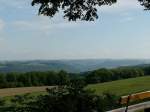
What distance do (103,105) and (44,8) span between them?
12.6 feet

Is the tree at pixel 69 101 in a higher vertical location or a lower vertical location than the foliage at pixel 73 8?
lower


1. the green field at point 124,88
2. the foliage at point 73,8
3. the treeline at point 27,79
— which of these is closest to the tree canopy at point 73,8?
the foliage at point 73,8

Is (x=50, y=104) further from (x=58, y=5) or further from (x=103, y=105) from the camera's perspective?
(x=58, y=5)

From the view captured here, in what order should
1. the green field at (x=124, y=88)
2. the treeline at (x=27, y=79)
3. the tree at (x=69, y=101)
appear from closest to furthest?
the tree at (x=69, y=101) → the green field at (x=124, y=88) → the treeline at (x=27, y=79)

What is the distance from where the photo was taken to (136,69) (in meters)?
99.0

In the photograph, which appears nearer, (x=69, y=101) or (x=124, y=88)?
(x=69, y=101)

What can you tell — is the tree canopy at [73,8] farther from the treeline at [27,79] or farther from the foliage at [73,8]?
the treeline at [27,79]

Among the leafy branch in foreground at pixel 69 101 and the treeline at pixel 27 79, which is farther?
the treeline at pixel 27 79

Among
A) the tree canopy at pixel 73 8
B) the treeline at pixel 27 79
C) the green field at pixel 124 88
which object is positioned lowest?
the treeline at pixel 27 79

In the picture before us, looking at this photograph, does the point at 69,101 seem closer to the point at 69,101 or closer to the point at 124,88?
the point at 69,101

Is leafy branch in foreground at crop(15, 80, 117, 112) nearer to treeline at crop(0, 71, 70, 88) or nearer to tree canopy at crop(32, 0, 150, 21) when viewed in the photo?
tree canopy at crop(32, 0, 150, 21)

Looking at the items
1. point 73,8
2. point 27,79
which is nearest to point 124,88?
point 27,79

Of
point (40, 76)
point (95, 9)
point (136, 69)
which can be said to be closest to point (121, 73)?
point (136, 69)

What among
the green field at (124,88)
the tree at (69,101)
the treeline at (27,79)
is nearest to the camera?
the tree at (69,101)
